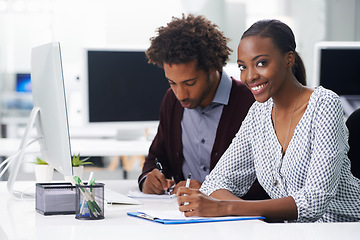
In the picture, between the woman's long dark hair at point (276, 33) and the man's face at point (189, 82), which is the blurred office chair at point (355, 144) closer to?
the woman's long dark hair at point (276, 33)

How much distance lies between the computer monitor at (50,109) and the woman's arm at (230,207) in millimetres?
343

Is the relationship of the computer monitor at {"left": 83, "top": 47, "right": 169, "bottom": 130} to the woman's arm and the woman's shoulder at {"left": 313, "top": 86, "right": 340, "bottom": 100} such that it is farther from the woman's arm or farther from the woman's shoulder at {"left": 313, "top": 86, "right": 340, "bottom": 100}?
the woman's arm

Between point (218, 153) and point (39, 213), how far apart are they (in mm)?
782

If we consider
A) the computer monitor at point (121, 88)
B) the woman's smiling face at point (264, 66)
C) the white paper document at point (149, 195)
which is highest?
the woman's smiling face at point (264, 66)

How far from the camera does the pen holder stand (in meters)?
1.47

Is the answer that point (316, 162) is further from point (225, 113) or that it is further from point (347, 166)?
point (225, 113)

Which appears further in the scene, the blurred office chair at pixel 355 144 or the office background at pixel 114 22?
the office background at pixel 114 22

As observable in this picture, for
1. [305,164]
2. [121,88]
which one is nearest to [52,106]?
[305,164]

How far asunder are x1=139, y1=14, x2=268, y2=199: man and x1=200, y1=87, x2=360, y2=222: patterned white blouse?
17cm

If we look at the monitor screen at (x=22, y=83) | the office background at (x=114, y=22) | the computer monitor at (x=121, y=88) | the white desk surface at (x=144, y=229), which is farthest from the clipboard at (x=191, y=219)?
Answer: the monitor screen at (x=22, y=83)

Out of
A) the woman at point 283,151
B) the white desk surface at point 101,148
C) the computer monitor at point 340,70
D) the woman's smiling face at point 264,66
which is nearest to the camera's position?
the woman at point 283,151

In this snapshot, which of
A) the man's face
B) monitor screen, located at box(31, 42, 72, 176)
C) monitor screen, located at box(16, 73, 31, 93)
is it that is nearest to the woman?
the man's face

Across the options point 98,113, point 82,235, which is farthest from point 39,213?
point 98,113

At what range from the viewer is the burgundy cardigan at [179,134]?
2.13 metres
